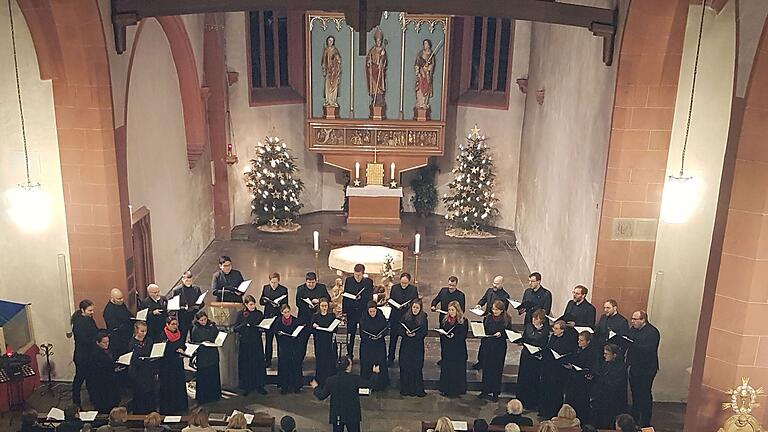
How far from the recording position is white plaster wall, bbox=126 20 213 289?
12.7 metres

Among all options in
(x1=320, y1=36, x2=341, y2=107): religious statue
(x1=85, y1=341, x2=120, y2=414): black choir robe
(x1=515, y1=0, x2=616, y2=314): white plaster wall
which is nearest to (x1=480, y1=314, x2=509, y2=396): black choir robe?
(x1=515, y1=0, x2=616, y2=314): white plaster wall

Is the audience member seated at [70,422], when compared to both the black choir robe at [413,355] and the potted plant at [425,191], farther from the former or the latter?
the potted plant at [425,191]

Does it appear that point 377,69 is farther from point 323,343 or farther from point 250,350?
point 250,350

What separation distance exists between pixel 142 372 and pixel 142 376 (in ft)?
0.20

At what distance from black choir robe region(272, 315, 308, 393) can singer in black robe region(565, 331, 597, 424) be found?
11.8 ft

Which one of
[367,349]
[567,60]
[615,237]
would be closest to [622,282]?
[615,237]

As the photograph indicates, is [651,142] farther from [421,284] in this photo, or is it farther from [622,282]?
[421,284]

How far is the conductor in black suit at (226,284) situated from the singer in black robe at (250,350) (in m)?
0.82

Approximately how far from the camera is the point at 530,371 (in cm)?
1052

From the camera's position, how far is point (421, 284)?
1502 centimetres

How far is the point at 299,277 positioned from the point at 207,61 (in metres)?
5.34

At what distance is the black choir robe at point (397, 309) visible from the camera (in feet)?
35.3

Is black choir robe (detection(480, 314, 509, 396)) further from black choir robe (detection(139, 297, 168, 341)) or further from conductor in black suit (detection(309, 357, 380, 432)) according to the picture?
black choir robe (detection(139, 297, 168, 341))

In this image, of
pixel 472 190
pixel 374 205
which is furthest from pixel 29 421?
pixel 472 190
